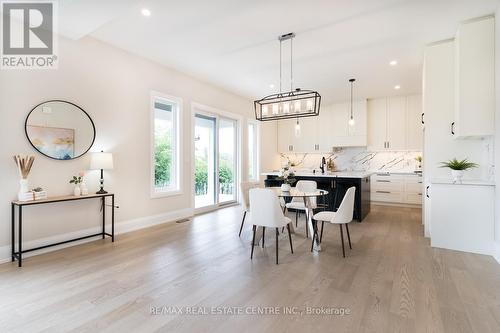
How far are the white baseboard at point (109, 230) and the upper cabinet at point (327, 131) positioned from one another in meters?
4.41

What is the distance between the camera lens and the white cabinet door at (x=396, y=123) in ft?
22.3

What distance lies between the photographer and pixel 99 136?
3.82m

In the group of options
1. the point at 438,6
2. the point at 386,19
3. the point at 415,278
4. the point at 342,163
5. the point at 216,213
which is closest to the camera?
the point at 415,278

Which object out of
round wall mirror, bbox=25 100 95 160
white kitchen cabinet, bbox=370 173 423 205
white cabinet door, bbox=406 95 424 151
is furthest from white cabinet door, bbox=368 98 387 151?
round wall mirror, bbox=25 100 95 160

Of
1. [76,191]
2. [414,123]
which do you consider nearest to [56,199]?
[76,191]

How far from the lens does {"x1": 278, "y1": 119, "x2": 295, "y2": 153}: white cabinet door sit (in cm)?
844

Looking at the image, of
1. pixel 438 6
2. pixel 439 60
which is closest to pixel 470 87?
pixel 439 60

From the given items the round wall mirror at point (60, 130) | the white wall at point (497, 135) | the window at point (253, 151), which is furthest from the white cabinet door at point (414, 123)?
the round wall mirror at point (60, 130)

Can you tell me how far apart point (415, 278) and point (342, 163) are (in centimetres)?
562

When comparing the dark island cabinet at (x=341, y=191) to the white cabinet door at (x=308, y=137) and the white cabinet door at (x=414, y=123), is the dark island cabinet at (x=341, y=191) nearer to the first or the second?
the white cabinet door at (x=414, y=123)

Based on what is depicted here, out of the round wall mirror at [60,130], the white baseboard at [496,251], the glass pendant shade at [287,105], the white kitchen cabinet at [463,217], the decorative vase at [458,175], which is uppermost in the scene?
the glass pendant shade at [287,105]

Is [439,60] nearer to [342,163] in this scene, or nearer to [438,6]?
[438,6]

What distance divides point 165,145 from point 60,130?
177 cm

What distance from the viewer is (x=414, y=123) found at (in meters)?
6.68
